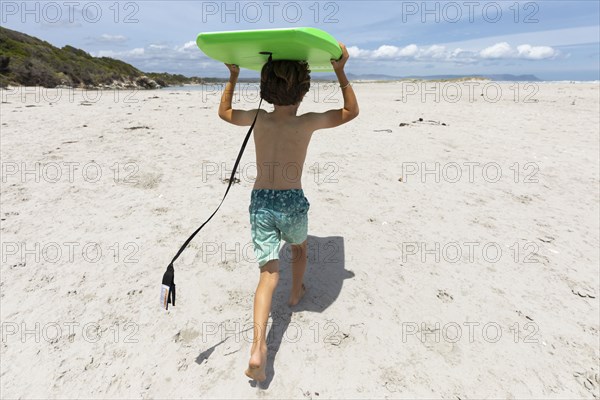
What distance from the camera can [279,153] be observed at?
7.47 ft

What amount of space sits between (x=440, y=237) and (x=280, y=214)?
2.33m

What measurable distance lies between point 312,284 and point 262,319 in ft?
3.21

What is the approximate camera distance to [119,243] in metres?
3.53

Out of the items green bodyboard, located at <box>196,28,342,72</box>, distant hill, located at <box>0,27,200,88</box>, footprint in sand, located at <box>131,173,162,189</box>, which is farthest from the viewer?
distant hill, located at <box>0,27,200,88</box>

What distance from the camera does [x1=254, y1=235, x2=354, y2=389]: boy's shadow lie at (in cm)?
246

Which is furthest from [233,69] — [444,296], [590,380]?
[590,380]

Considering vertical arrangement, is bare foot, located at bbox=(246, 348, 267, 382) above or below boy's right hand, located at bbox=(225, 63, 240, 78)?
below

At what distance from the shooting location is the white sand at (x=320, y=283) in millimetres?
2166

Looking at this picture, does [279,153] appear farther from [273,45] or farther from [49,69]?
[49,69]

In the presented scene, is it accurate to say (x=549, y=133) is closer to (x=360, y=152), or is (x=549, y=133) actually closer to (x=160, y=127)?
(x=360, y=152)

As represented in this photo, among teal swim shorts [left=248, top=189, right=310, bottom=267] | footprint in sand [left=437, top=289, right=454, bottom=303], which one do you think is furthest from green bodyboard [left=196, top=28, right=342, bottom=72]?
footprint in sand [left=437, top=289, right=454, bottom=303]

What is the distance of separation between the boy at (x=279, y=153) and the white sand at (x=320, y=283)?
66 centimetres

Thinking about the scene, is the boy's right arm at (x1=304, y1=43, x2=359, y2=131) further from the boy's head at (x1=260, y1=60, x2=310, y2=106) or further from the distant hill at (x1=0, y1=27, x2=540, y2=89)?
the distant hill at (x1=0, y1=27, x2=540, y2=89)

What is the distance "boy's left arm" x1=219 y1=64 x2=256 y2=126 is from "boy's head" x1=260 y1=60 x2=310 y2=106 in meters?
0.25
